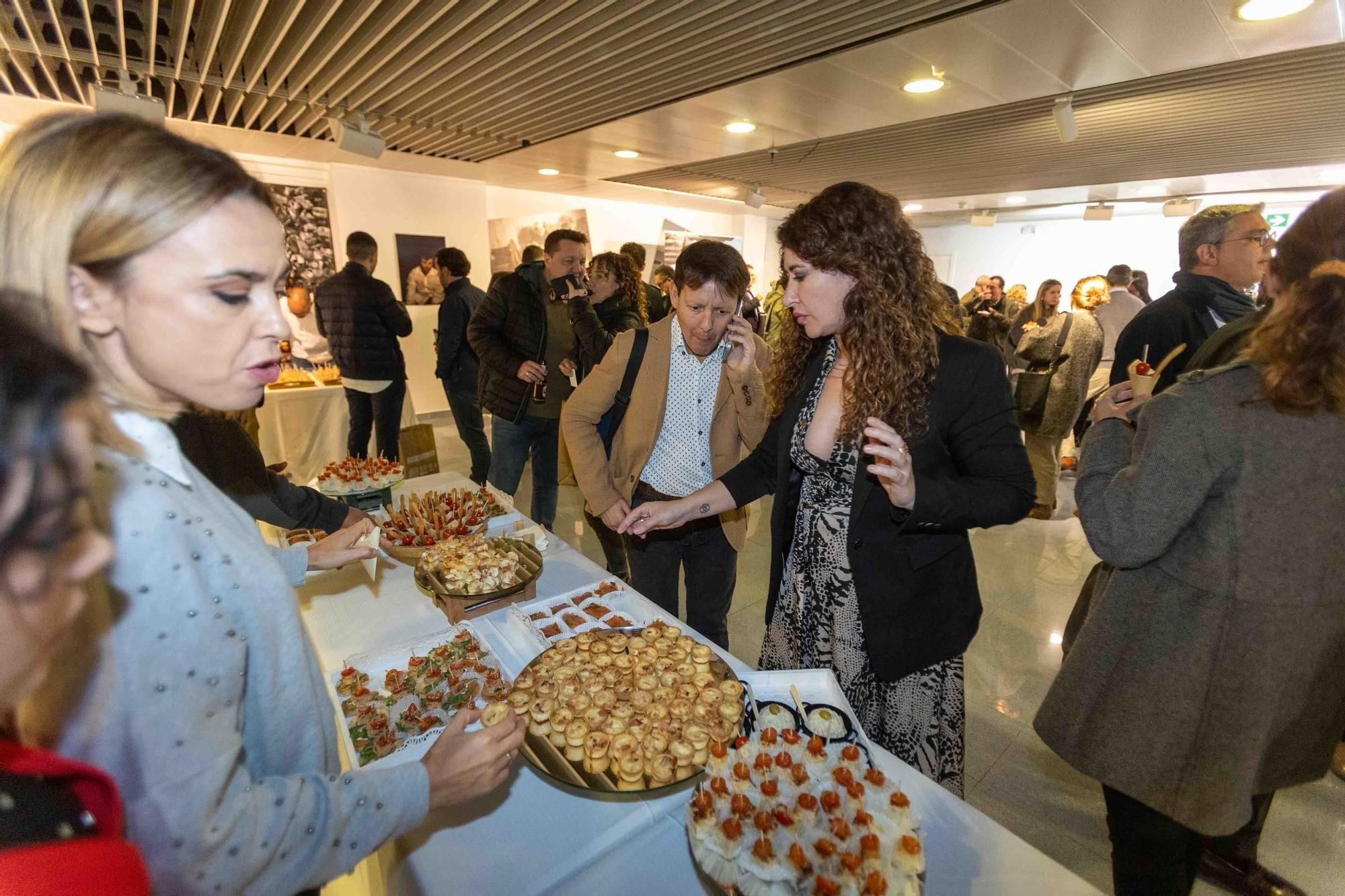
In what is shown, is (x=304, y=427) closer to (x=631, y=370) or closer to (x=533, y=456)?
(x=533, y=456)

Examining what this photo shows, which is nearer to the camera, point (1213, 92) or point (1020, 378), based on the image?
point (1213, 92)

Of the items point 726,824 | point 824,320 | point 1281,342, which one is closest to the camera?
point 726,824

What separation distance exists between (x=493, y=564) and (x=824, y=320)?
1.12m

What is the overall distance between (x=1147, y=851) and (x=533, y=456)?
330 centimetres

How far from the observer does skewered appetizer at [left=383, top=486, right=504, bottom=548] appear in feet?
5.95

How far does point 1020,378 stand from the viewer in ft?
14.9

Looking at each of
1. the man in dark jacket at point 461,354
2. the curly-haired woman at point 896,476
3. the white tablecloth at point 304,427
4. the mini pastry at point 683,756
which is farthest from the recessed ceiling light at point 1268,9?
the white tablecloth at point 304,427

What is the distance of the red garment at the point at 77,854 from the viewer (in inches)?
12.7

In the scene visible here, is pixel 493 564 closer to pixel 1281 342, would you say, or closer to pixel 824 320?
pixel 824 320

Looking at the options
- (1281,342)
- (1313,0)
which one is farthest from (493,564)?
(1313,0)

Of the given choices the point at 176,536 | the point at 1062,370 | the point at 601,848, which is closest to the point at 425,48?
the point at 176,536

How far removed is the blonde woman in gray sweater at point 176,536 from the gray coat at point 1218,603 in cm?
141

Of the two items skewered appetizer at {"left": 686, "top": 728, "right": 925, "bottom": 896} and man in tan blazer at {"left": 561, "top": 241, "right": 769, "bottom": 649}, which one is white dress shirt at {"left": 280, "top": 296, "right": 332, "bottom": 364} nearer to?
man in tan blazer at {"left": 561, "top": 241, "right": 769, "bottom": 649}

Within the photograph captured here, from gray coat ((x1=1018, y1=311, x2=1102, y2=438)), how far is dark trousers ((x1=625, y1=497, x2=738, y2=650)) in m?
3.77
